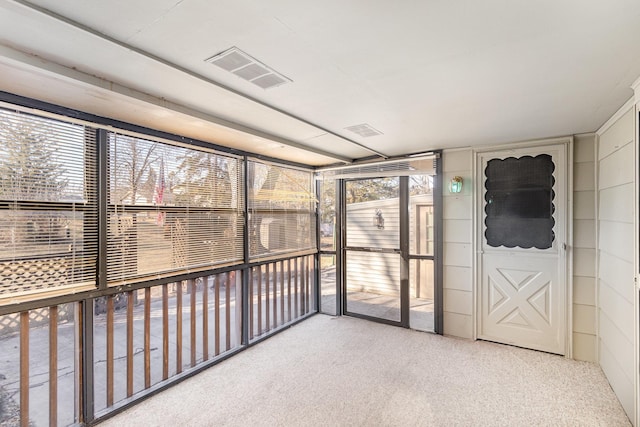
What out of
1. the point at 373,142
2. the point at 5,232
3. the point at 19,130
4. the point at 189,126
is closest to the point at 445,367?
the point at 373,142

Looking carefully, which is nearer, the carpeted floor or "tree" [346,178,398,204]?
the carpeted floor

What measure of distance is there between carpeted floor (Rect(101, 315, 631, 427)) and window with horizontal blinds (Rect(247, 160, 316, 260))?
128cm

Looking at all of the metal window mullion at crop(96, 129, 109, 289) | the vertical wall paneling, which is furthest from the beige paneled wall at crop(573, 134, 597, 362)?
the metal window mullion at crop(96, 129, 109, 289)

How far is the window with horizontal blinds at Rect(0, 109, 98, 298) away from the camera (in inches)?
76.7

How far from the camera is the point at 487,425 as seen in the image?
2.24 metres

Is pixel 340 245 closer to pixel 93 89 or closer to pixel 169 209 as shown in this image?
pixel 169 209

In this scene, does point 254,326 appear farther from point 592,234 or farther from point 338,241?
point 592,234

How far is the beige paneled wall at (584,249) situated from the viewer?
10.4 feet

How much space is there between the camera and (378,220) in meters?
4.45

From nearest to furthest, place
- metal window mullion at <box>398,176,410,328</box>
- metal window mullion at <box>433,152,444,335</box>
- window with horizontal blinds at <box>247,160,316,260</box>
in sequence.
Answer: window with horizontal blinds at <box>247,160,316,260</box>
metal window mullion at <box>433,152,444,335</box>
metal window mullion at <box>398,176,410,328</box>

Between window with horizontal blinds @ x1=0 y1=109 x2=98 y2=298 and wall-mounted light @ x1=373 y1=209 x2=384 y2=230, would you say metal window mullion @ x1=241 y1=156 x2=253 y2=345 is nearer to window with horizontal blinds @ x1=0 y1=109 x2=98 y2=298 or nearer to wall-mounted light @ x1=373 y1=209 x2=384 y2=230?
window with horizontal blinds @ x1=0 y1=109 x2=98 y2=298

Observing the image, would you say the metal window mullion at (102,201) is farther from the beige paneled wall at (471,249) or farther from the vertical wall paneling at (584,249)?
the vertical wall paneling at (584,249)

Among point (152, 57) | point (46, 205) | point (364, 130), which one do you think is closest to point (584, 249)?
point (364, 130)

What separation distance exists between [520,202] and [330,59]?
3.00 meters
